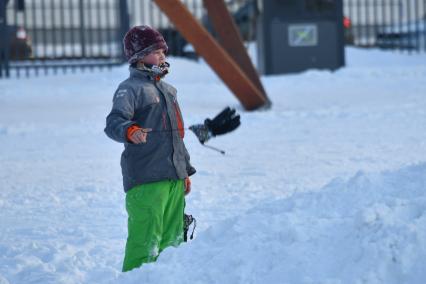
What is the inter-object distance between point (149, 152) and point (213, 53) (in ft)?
21.7

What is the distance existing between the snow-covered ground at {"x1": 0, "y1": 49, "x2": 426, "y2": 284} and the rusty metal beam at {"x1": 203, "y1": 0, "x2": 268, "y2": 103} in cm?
65

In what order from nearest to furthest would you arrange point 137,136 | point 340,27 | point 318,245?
point 318,245 → point 137,136 → point 340,27

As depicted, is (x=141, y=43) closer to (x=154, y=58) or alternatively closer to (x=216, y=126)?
(x=154, y=58)

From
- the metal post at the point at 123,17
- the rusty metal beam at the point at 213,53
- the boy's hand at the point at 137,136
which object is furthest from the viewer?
the metal post at the point at 123,17

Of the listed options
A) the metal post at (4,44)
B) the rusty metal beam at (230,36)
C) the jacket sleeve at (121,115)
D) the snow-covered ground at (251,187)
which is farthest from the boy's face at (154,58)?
the metal post at (4,44)

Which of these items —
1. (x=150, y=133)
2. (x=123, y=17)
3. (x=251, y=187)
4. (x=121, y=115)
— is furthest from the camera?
(x=123, y=17)

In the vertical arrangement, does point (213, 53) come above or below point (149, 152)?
below

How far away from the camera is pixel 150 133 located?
13.0ft

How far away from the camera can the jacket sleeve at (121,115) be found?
3764mm

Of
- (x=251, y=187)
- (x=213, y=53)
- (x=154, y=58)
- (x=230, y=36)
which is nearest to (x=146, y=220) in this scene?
(x=154, y=58)

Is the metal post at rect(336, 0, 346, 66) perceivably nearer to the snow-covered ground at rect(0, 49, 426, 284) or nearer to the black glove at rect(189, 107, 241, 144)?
the snow-covered ground at rect(0, 49, 426, 284)

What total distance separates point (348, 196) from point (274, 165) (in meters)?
3.54

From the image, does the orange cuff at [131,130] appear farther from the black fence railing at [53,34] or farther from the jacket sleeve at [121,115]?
the black fence railing at [53,34]

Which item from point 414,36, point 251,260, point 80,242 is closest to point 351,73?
point 414,36
